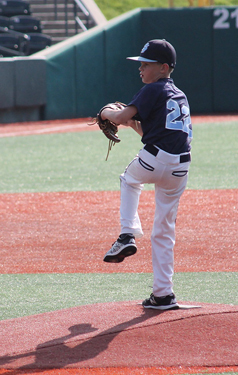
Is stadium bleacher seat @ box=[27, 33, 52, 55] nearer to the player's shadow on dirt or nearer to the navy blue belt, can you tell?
the navy blue belt

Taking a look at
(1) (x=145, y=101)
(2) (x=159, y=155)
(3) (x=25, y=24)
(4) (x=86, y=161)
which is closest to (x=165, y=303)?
(2) (x=159, y=155)

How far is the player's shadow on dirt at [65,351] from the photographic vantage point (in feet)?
11.3

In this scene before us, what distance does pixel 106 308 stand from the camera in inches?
167

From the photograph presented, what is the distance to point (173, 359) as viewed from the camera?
3484 millimetres

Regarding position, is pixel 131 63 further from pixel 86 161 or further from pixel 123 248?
pixel 123 248

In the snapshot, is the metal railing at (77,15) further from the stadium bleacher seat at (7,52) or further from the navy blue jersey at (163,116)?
the navy blue jersey at (163,116)

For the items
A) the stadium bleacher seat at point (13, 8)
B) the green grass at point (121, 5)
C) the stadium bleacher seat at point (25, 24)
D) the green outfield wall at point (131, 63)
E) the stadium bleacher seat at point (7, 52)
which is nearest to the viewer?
the green outfield wall at point (131, 63)

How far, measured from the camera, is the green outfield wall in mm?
18766

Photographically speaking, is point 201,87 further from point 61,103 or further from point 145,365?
point 145,365

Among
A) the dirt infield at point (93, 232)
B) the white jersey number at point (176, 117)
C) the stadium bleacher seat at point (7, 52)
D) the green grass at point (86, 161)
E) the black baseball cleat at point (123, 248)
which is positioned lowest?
the green grass at point (86, 161)

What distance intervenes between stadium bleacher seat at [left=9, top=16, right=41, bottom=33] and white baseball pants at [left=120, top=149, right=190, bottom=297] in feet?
62.5

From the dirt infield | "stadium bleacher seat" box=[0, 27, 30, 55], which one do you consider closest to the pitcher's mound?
the dirt infield

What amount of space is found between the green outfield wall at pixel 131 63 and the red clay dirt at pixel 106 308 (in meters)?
10.0

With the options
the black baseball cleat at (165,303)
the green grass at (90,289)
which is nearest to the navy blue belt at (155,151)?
the black baseball cleat at (165,303)
